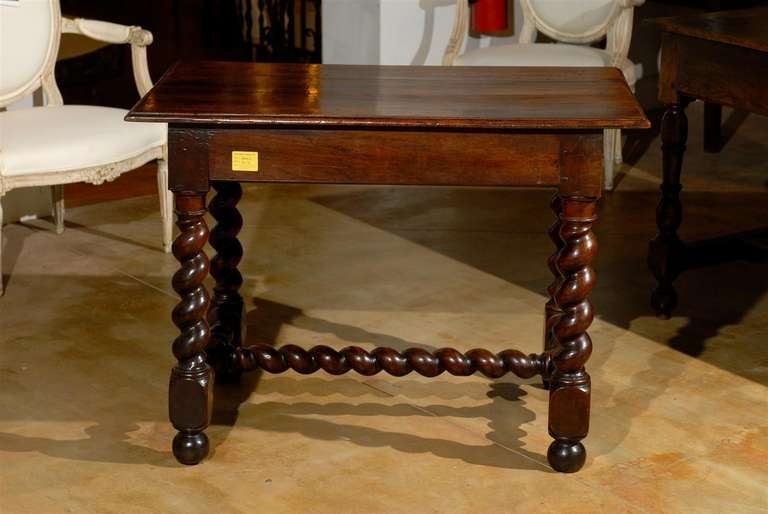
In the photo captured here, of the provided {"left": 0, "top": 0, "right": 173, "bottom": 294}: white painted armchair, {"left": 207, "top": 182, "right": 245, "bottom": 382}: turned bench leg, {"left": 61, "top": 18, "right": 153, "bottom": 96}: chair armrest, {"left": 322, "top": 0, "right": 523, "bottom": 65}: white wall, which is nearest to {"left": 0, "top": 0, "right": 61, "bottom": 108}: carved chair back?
{"left": 0, "top": 0, "right": 173, "bottom": 294}: white painted armchair

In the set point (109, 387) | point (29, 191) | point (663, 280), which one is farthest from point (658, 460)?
point (29, 191)

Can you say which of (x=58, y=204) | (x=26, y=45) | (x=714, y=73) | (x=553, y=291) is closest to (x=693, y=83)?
(x=714, y=73)

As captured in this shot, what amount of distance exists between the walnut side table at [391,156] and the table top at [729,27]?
21.0 inches

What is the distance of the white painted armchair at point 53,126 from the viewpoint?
13.2 feet

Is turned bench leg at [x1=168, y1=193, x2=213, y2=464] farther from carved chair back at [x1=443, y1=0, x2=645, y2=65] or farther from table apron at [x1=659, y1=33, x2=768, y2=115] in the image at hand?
carved chair back at [x1=443, y1=0, x2=645, y2=65]

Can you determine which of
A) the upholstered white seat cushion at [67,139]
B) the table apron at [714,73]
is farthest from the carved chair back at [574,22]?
the upholstered white seat cushion at [67,139]

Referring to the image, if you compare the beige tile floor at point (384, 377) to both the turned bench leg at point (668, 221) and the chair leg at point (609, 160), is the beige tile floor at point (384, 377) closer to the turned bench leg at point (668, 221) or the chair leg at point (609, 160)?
the turned bench leg at point (668, 221)

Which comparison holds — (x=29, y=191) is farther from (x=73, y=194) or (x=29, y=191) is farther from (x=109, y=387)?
(x=109, y=387)

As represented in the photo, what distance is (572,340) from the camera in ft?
9.84

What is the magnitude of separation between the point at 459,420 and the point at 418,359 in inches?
10.5

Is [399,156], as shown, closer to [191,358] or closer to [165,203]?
[191,358]

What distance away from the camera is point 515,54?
508 centimetres

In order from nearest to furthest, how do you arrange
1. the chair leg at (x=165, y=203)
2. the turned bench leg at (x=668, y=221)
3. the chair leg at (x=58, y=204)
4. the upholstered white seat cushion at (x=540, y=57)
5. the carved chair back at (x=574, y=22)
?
1. the turned bench leg at (x=668, y=221)
2. the chair leg at (x=165, y=203)
3. the chair leg at (x=58, y=204)
4. the upholstered white seat cushion at (x=540, y=57)
5. the carved chair back at (x=574, y=22)

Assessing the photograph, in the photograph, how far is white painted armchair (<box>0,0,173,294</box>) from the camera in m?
4.02
